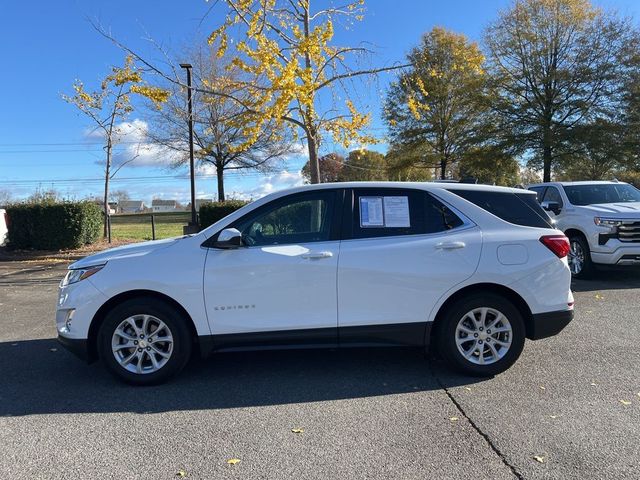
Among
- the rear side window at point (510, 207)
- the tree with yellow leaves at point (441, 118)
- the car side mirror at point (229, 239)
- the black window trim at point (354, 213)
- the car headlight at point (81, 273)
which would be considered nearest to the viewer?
the car side mirror at point (229, 239)

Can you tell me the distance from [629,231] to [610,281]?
0.97 metres

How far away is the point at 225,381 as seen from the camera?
4539 mm

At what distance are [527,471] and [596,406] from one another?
4.07 ft

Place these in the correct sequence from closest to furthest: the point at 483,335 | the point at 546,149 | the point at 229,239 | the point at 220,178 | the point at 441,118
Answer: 1. the point at 229,239
2. the point at 483,335
3. the point at 546,149
4. the point at 441,118
5. the point at 220,178

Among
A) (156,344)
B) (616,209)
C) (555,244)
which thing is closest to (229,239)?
(156,344)

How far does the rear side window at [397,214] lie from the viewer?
4539mm

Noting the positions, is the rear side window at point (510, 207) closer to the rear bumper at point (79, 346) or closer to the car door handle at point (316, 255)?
the car door handle at point (316, 255)

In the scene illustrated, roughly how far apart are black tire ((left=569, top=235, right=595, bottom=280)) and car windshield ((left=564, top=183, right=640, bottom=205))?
2.60ft

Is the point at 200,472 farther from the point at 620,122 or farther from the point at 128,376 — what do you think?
the point at 620,122

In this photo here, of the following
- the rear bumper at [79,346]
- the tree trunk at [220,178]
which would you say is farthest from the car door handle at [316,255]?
the tree trunk at [220,178]

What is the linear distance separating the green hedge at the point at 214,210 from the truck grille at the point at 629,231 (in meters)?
9.03

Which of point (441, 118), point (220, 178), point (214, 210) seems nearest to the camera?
point (214, 210)

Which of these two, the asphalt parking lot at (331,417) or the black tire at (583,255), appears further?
the black tire at (583,255)

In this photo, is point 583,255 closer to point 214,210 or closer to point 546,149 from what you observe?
point 214,210
